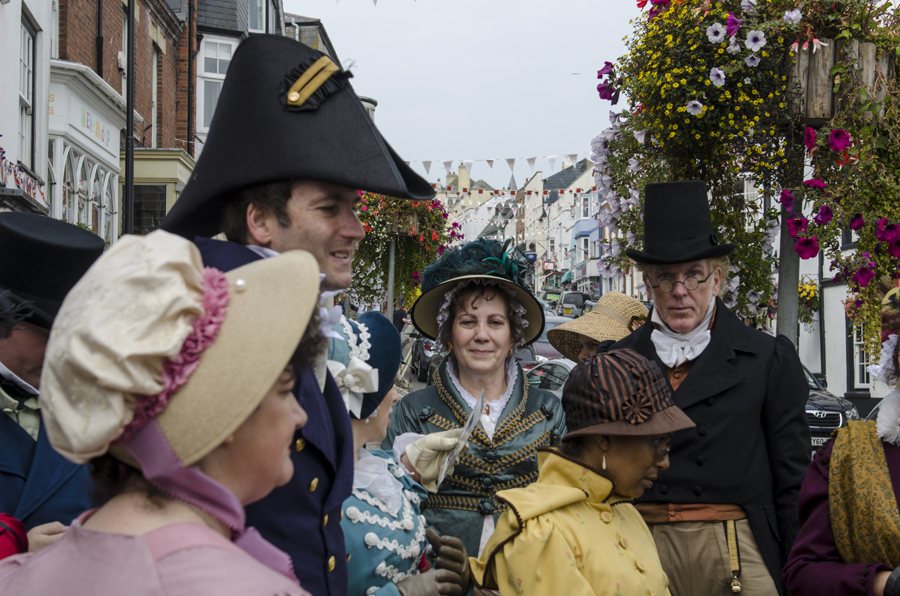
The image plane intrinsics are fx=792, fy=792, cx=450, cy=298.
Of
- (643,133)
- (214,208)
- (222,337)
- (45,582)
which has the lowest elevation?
(45,582)

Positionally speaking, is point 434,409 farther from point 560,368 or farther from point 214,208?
point 560,368

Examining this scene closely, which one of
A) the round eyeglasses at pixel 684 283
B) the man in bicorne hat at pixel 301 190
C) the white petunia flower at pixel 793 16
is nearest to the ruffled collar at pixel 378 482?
the man in bicorne hat at pixel 301 190

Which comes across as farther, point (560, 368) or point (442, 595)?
point (560, 368)

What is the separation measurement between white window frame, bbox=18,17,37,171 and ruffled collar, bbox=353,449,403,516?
10.0m

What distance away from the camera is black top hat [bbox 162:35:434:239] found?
6.15 feet

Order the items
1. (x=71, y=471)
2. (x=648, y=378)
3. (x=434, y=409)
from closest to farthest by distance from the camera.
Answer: (x=71, y=471) → (x=648, y=378) → (x=434, y=409)

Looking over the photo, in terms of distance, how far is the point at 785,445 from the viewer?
305 cm

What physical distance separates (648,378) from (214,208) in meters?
1.42

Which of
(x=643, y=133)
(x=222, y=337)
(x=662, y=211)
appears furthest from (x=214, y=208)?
(x=643, y=133)

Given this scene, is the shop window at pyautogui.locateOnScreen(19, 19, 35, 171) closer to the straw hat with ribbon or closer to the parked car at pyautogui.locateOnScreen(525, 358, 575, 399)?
the parked car at pyautogui.locateOnScreen(525, 358, 575, 399)

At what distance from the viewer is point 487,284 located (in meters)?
3.41

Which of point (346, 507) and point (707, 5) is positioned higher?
point (707, 5)

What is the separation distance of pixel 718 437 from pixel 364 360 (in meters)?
1.48

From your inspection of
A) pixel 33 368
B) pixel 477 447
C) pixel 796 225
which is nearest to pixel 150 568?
pixel 33 368
